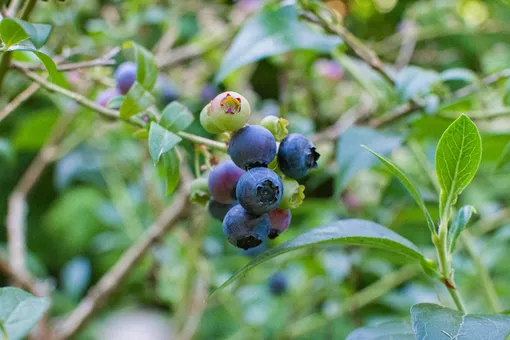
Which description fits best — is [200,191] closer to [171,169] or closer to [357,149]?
[171,169]

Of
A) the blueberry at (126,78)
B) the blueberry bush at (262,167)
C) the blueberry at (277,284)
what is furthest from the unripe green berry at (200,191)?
the blueberry at (277,284)

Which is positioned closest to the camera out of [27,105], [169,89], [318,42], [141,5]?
[318,42]

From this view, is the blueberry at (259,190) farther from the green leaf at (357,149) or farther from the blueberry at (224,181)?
the green leaf at (357,149)

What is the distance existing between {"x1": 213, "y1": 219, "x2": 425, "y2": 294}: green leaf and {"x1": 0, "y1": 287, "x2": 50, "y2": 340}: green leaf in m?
0.13

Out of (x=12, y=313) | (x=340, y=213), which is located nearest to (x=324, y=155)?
(x=340, y=213)

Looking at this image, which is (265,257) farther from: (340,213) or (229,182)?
(340,213)

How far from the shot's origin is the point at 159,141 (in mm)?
395

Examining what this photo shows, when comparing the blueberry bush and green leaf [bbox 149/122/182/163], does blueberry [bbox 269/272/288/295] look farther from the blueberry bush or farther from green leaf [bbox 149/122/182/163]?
green leaf [bbox 149/122/182/163]

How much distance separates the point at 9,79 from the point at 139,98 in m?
0.58

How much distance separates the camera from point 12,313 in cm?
38

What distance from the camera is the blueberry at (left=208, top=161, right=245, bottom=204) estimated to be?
0.41 metres

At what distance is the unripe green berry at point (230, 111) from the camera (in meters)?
0.39

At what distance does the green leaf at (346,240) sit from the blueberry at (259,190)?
3 cm

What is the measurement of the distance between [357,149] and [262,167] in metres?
0.31
